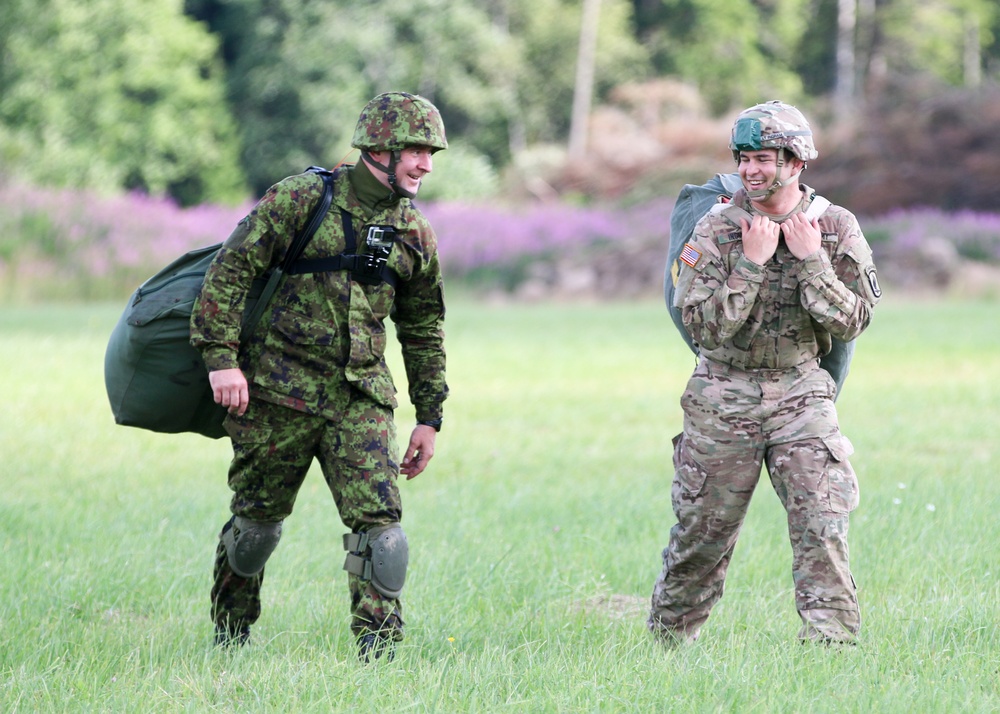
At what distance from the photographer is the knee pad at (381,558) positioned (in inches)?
189

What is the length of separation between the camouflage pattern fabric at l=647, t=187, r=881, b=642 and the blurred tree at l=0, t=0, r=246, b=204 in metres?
38.6

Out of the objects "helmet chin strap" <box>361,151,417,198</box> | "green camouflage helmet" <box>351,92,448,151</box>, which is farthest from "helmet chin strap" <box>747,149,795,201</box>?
"helmet chin strap" <box>361,151,417,198</box>

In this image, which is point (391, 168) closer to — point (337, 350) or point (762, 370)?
point (337, 350)

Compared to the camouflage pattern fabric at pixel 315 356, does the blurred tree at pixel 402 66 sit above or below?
above

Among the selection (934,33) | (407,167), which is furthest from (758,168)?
(934,33)

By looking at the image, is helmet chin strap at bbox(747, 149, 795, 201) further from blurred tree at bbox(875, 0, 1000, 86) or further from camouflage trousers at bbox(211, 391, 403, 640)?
blurred tree at bbox(875, 0, 1000, 86)

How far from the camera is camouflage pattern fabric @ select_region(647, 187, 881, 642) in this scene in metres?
4.58

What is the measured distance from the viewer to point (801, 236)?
456cm

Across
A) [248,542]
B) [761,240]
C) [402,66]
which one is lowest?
[248,542]

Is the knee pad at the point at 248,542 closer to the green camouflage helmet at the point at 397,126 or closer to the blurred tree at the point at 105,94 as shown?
the green camouflage helmet at the point at 397,126

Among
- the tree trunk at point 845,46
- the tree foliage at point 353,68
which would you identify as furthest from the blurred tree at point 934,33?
the tree trunk at point 845,46

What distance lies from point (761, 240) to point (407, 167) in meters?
1.29

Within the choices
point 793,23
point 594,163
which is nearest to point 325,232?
point 594,163

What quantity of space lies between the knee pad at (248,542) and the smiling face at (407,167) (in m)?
1.37
